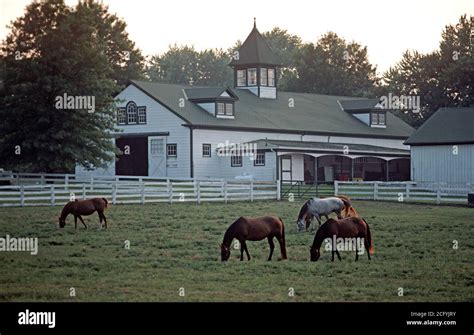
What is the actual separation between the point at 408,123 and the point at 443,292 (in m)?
68.4

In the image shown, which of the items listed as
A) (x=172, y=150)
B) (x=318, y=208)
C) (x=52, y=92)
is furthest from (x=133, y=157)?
(x=318, y=208)

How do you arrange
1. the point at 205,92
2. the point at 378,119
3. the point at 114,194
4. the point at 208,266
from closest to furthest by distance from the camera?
the point at 208,266 → the point at 114,194 → the point at 205,92 → the point at 378,119

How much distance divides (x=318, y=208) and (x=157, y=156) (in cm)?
3195

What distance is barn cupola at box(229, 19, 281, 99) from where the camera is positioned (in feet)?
244

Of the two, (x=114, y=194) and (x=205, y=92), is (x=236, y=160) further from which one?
(x=114, y=194)

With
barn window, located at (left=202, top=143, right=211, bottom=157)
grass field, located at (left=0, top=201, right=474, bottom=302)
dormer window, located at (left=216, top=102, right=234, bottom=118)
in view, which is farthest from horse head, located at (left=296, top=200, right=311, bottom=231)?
dormer window, located at (left=216, top=102, right=234, bottom=118)

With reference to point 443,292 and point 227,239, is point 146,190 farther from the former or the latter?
point 443,292

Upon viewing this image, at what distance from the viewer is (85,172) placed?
65938 millimetres

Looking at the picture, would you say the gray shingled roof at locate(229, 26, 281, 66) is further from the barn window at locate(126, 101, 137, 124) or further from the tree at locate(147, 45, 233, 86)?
the tree at locate(147, 45, 233, 86)

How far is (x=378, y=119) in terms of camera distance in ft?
250

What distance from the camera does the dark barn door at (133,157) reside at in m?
63.7

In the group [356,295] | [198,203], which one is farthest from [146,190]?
[356,295]

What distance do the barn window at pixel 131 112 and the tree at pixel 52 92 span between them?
8316mm

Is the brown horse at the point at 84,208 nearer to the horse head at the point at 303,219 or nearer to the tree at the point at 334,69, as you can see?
the horse head at the point at 303,219
